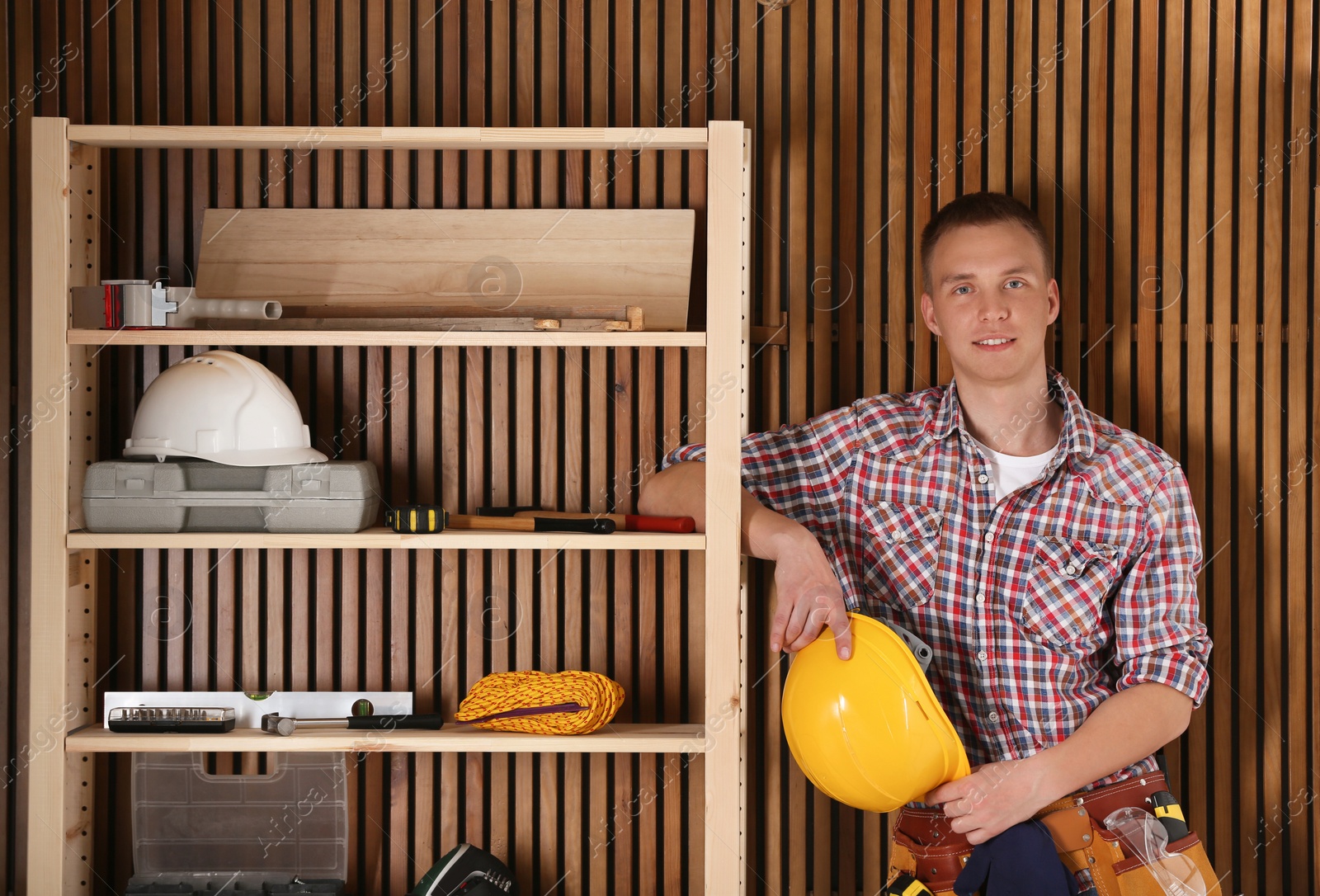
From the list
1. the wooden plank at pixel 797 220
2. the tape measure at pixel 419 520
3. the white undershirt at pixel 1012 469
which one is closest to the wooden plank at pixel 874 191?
the wooden plank at pixel 797 220

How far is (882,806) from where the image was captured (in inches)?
67.4

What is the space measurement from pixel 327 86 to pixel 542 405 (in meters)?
0.91

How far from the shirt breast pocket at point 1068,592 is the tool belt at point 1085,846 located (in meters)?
0.29

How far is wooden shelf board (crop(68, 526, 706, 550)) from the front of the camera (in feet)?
5.97

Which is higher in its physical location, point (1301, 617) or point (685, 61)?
point (685, 61)

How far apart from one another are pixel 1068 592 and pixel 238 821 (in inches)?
73.5

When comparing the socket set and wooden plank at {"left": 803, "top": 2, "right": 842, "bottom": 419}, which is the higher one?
wooden plank at {"left": 803, "top": 2, "right": 842, "bottom": 419}

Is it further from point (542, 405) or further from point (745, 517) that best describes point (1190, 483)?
point (542, 405)

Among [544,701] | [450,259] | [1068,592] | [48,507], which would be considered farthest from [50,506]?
[1068,592]

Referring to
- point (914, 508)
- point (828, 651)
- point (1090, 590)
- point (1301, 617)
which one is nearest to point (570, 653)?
point (828, 651)

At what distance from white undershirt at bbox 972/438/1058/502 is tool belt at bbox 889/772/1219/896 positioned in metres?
0.63

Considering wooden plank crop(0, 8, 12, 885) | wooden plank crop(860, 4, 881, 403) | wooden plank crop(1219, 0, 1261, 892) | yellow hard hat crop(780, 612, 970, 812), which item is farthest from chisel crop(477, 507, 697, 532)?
wooden plank crop(1219, 0, 1261, 892)

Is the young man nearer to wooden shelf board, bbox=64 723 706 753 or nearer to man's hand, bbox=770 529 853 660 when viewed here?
man's hand, bbox=770 529 853 660

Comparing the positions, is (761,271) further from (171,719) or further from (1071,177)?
(171,719)
